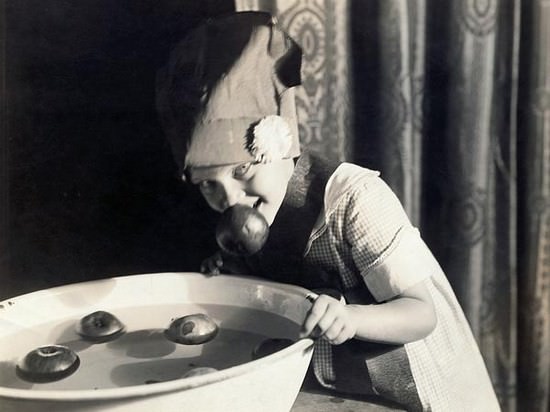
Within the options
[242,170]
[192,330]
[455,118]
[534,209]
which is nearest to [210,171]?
[242,170]

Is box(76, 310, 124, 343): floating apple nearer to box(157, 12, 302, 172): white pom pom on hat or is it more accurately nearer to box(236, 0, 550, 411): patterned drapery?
A: box(157, 12, 302, 172): white pom pom on hat

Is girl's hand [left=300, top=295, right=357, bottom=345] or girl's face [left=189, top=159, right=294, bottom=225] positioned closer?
girl's hand [left=300, top=295, right=357, bottom=345]

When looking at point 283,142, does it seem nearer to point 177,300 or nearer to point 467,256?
point 177,300

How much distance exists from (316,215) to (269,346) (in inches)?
7.6

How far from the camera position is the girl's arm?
55 centimetres

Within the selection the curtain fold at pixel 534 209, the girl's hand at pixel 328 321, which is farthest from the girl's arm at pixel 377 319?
the curtain fold at pixel 534 209

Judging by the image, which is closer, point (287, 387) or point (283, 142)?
point (287, 387)

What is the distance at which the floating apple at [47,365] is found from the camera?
0.57m

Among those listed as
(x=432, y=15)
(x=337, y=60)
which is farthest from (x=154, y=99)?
(x=432, y=15)

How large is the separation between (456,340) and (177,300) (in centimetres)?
32

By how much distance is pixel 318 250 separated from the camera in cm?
73

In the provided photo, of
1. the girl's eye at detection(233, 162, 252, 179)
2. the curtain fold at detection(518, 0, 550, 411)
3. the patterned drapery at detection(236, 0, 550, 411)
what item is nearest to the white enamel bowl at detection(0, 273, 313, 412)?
the girl's eye at detection(233, 162, 252, 179)

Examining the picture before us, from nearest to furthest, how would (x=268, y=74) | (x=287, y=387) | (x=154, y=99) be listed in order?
(x=287, y=387) → (x=268, y=74) → (x=154, y=99)

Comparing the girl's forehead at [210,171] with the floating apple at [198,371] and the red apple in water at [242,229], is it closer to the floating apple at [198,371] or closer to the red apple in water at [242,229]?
the red apple in water at [242,229]
